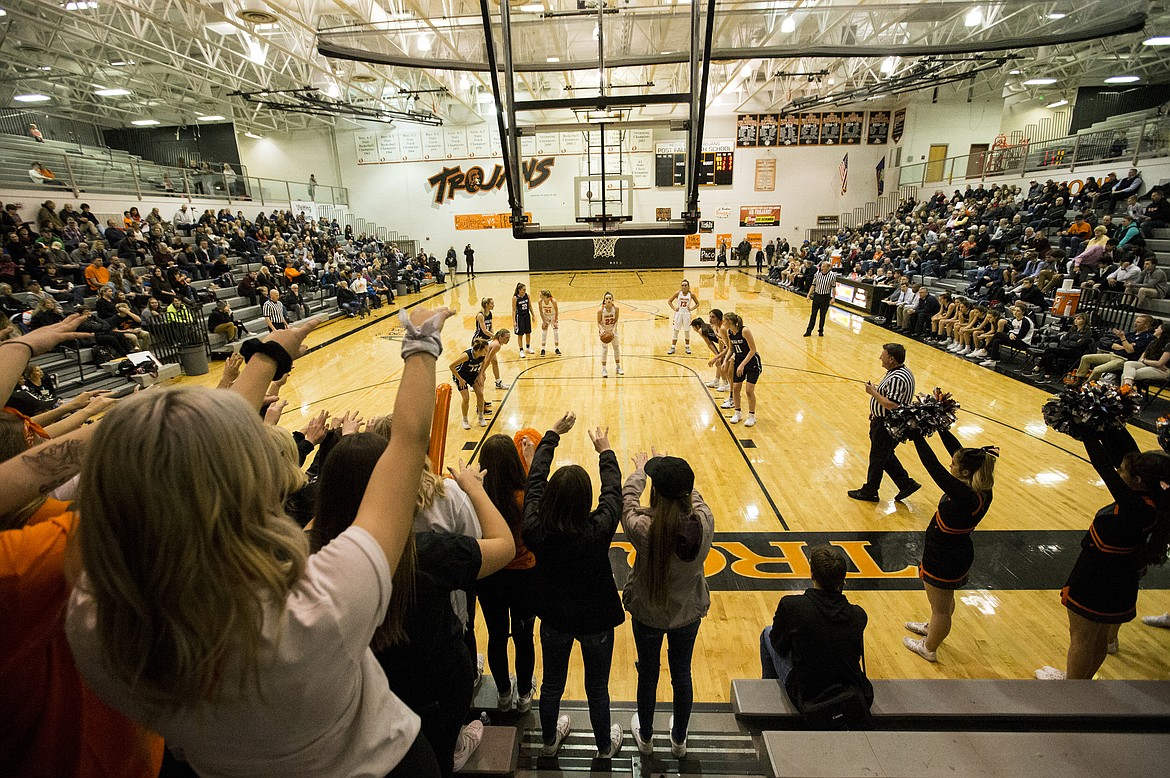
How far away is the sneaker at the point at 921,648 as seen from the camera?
3910 millimetres

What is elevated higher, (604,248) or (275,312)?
(604,248)

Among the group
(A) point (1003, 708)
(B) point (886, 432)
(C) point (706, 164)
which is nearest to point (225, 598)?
(A) point (1003, 708)

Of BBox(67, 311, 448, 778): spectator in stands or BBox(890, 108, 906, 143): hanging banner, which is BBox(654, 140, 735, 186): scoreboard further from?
BBox(67, 311, 448, 778): spectator in stands

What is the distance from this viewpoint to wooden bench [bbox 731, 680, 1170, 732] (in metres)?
2.87

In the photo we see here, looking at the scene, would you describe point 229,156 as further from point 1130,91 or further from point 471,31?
point 1130,91

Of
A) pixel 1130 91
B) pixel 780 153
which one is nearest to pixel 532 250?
pixel 780 153

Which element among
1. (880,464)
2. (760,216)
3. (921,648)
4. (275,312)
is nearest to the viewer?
(921,648)

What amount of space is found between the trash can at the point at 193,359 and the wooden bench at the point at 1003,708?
1255 cm

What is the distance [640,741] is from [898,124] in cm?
3226

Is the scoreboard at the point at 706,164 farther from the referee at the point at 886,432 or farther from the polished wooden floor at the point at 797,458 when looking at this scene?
the referee at the point at 886,432

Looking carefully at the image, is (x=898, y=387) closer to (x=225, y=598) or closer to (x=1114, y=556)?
(x=1114, y=556)

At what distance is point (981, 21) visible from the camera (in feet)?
19.2

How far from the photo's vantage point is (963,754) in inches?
94.8

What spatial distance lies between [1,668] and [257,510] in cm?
80
